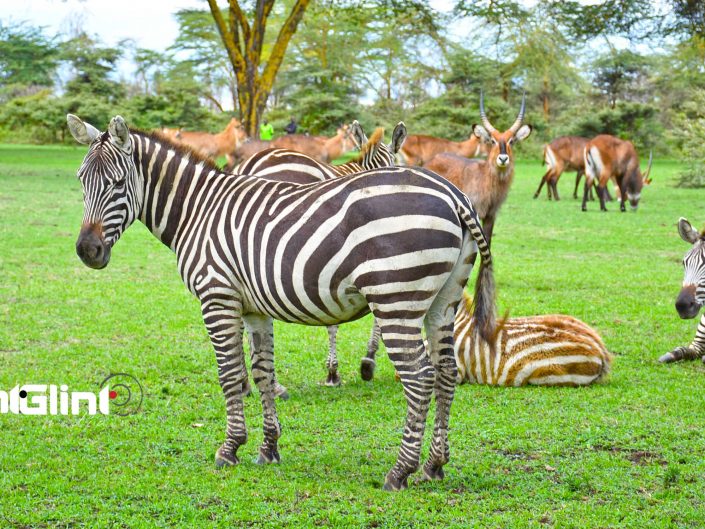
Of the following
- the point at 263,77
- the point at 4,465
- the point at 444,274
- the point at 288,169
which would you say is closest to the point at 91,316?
the point at 288,169

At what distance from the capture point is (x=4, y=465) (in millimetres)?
5160

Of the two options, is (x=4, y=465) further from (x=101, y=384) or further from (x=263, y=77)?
(x=263, y=77)

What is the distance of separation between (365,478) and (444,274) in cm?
130

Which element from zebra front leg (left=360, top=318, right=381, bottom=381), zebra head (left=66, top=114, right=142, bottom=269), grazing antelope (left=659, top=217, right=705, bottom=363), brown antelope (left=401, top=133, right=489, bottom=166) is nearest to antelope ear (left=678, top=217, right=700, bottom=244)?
grazing antelope (left=659, top=217, right=705, bottom=363)

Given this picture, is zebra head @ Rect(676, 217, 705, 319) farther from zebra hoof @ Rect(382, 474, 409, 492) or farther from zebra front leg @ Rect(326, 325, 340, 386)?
zebra hoof @ Rect(382, 474, 409, 492)

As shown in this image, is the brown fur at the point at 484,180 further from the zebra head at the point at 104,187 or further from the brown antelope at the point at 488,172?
the zebra head at the point at 104,187

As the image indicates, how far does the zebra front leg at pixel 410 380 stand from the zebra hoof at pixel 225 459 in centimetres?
97

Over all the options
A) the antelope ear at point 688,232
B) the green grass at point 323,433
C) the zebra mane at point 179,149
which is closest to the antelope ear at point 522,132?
the green grass at point 323,433

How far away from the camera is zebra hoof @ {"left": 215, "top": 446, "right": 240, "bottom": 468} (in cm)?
518

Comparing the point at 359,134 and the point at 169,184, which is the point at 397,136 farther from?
the point at 169,184

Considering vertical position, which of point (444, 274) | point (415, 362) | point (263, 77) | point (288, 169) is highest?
point (263, 77)

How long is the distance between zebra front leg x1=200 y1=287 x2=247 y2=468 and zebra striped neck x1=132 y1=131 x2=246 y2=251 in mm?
596

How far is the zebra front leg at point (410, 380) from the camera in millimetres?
4617

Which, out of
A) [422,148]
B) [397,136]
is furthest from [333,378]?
[422,148]
